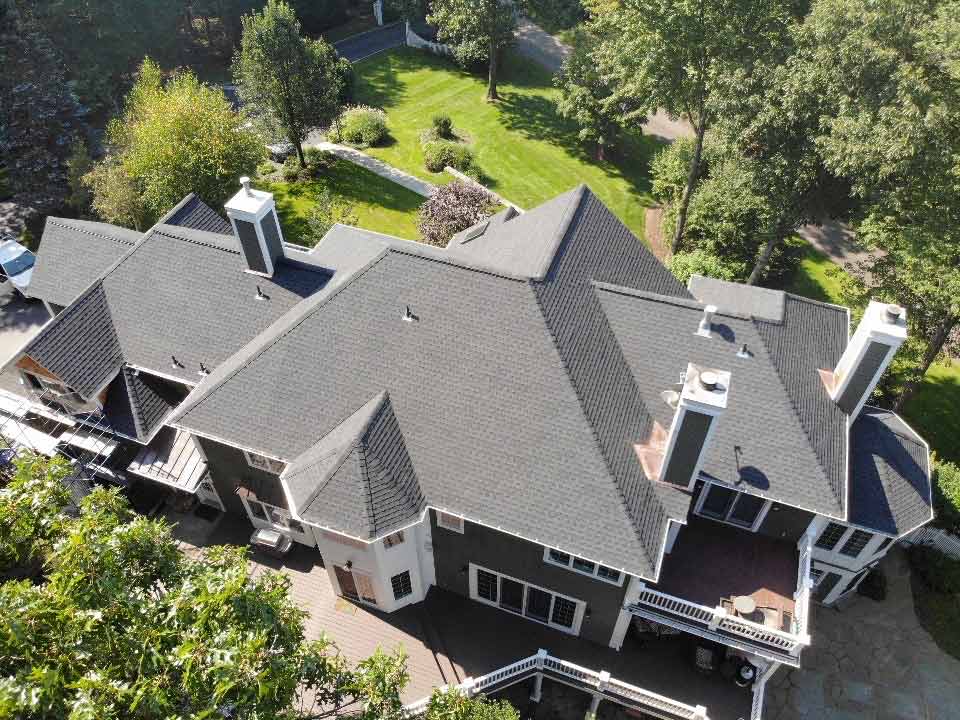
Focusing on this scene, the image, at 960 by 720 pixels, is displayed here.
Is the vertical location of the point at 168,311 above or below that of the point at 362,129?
above

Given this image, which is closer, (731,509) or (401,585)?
(731,509)

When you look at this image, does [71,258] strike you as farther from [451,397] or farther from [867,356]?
[867,356]

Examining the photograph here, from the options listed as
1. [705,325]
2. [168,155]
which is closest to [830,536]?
[705,325]

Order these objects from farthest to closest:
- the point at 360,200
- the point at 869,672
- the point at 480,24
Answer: the point at 480,24 < the point at 360,200 < the point at 869,672

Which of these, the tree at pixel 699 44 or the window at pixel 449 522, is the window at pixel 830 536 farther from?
the tree at pixel 699 44

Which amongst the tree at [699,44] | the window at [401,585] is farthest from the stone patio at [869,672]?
the tree at [699,44]

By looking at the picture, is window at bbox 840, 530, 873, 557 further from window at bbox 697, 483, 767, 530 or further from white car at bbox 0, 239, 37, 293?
Answer: white car at bbox 0, 239, 37, 293

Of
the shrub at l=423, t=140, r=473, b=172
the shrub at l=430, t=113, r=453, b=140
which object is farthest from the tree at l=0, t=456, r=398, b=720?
the shrub at l=430, t=113, r=453, b=140
